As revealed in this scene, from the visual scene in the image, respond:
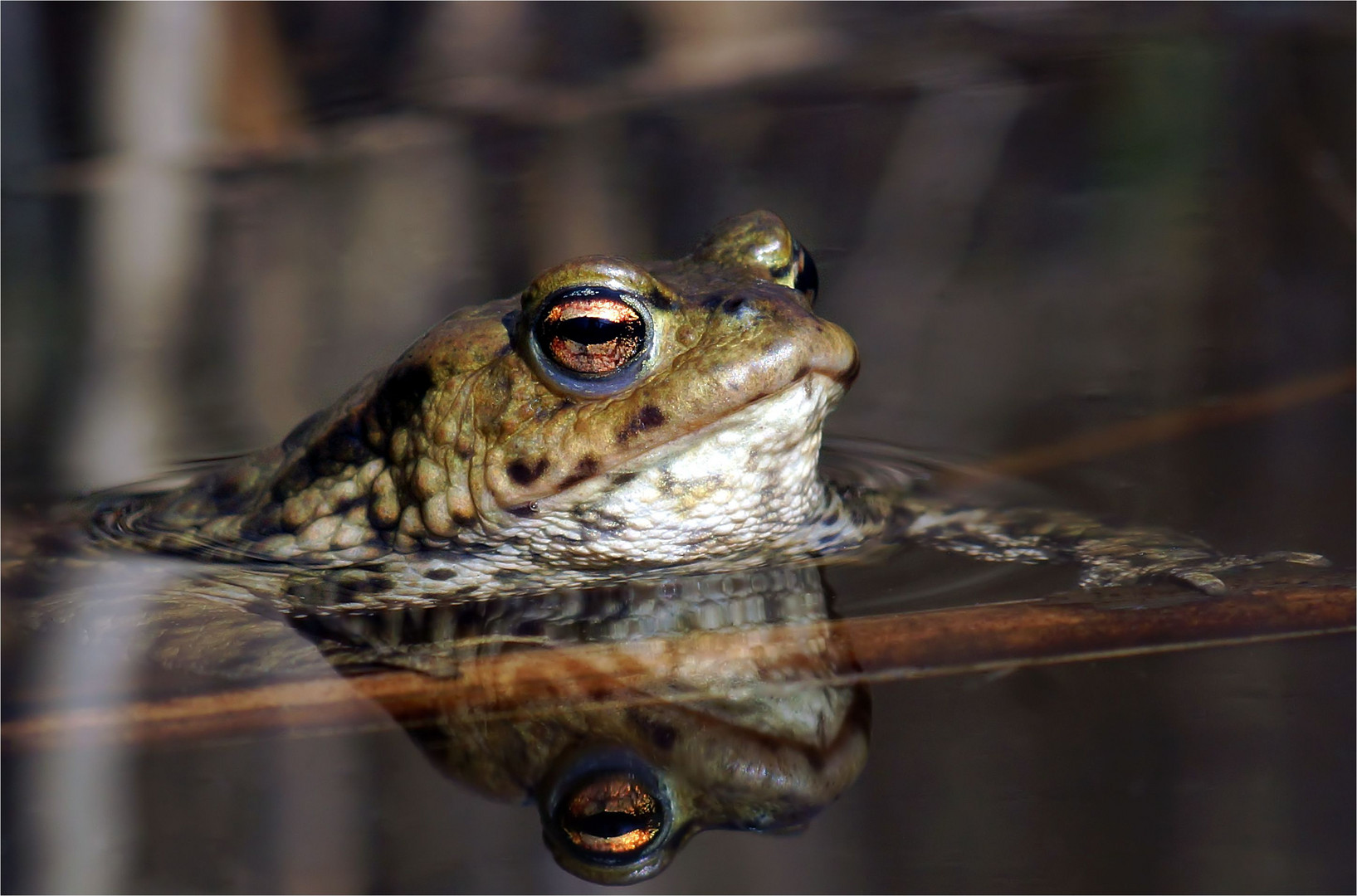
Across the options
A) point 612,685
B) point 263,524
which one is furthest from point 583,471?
point 263,524

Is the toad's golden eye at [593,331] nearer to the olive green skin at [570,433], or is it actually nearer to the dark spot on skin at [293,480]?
the olive green skin at [570,433]

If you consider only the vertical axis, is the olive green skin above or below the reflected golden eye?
above

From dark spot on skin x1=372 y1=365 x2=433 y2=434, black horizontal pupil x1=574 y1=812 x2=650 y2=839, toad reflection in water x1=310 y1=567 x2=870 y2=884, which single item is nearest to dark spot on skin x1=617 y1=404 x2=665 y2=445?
toad reflection in water x1=310 y1=567 x2=870 y2=884

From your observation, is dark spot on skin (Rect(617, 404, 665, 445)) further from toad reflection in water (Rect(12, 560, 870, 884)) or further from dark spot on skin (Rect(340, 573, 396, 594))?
dark spot on skin (Rect(340, 573, 396, 594))

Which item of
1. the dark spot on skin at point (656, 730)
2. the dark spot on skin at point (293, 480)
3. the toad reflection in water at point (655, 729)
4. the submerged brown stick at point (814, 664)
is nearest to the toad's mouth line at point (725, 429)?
the toad reflection in water at point (655, 729)

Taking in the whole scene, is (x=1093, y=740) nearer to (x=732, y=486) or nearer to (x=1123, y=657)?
(x=1123, y=657)

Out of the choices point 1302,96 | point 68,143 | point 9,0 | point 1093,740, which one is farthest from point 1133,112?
point 9,0
